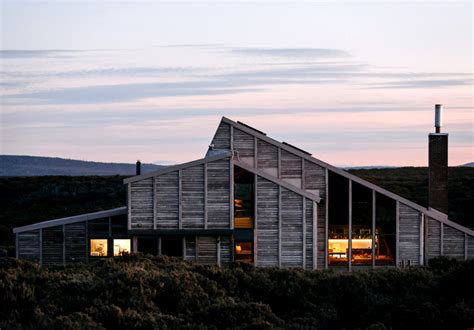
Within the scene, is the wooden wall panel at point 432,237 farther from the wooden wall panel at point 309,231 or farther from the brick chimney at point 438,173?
the wooden wall panel at point 309,231

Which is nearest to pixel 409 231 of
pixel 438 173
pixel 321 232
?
pixel 321 232

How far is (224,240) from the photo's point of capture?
102 ft

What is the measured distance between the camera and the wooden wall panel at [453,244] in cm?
3316

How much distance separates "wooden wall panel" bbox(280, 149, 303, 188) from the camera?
33.4m

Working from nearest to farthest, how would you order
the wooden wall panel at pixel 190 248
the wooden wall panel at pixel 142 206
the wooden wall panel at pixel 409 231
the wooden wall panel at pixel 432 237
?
the wooden wall panel at pixel 142 206 → the wooden wall panel at pixel 190 248 → the wooden wall panel at pixel 409 231 → the wooden wall panel at pixel 432 237

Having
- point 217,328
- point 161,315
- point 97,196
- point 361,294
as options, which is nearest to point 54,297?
point 161,315

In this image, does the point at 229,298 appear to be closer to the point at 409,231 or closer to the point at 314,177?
the point at 314,177

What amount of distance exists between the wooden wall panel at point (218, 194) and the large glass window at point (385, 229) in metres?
6.11

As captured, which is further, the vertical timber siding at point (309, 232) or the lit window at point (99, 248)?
the lit window at point (99, 248)

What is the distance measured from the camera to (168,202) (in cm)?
3055

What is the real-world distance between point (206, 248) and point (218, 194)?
2.01m

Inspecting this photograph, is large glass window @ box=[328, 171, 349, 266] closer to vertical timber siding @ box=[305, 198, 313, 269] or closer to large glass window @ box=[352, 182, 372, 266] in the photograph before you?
large glass window @ box=[352, 182, 372, 266]

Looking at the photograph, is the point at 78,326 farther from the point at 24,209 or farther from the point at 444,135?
the point at 24,209

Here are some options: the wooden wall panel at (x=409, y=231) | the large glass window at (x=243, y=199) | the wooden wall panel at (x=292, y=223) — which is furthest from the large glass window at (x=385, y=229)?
the large glass window at (x=243, y=199)
